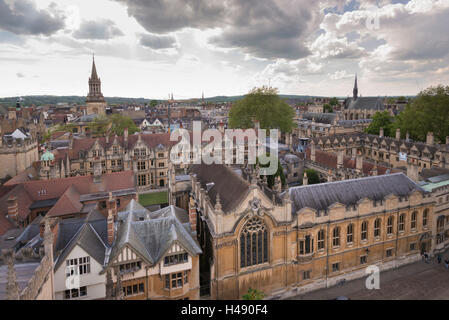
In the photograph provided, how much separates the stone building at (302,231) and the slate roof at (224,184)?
126mm

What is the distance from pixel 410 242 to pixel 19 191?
144ft

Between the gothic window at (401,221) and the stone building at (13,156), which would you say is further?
the stone building at (13,156)

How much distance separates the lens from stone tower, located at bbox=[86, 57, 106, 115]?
107 meters

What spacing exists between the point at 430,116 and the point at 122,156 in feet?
226

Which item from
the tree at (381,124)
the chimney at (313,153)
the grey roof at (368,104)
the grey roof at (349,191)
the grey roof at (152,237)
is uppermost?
the grey roof at (368,104)

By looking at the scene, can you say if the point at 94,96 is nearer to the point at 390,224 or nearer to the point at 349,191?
the point at 349,191

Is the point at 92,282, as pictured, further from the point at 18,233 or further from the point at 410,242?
the point at 410,242

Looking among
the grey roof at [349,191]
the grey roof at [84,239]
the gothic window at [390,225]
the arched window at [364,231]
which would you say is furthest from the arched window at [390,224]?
the grey roof at [84,239]

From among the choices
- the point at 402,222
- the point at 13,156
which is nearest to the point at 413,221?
the point at 402,222

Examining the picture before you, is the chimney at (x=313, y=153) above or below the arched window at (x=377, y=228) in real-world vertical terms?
above

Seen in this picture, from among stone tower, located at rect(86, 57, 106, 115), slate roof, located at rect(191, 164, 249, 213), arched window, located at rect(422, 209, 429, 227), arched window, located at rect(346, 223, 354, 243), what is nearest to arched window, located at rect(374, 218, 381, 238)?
arched window, located at rect(346, 223, 354, 243)

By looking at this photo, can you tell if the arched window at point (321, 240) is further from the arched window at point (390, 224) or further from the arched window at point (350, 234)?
the arched window at point (390, 224)

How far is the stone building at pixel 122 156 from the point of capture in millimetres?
53156

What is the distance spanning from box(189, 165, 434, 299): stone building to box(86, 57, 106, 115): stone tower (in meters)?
88.0
